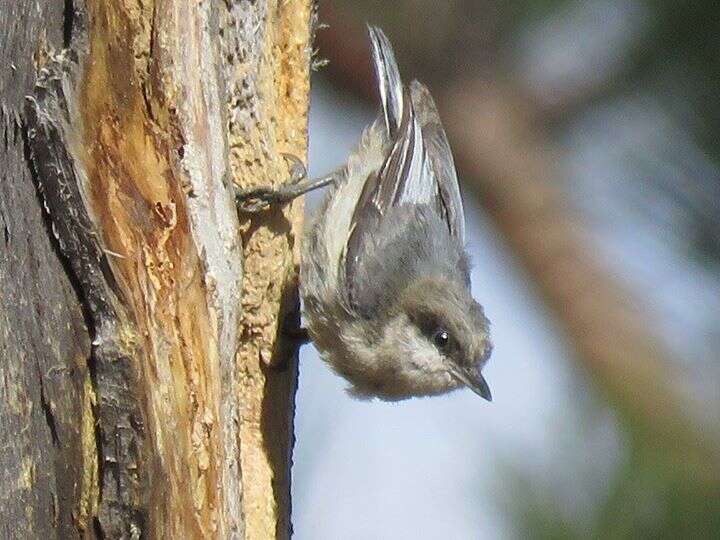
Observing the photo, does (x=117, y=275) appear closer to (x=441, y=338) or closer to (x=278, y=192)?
(x=278, y=192)

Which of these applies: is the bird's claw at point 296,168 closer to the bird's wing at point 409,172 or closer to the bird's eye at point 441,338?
the bird's wing at point 409,172

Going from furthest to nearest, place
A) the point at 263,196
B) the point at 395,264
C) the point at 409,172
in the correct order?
the point at 409,172, the point at 395,264, the point at 263,196

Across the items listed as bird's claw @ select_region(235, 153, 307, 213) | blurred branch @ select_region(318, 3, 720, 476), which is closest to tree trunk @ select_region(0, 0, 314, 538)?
bird's claw @ select_region(235, 153, 307, 213)

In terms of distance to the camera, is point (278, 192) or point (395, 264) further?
point (395, 264)

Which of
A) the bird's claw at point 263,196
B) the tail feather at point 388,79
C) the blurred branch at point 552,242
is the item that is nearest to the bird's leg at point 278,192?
the bird's claw at point 263,196

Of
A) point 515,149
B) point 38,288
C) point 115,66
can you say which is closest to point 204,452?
point 38,288

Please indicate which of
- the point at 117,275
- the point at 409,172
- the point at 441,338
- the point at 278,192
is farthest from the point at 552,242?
the point at 117,275

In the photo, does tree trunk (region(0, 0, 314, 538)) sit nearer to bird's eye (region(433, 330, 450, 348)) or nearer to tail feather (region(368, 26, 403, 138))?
tail feather (region(368, 26, 403, 138))
